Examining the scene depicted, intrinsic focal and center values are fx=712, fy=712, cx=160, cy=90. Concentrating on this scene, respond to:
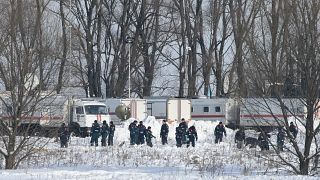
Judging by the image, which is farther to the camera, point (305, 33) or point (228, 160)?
point (228, 160)

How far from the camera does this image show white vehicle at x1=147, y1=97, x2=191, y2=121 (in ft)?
178

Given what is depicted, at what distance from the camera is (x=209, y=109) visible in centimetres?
5631

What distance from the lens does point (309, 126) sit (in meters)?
20.2

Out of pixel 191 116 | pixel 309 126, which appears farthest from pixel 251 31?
pixel 191 116

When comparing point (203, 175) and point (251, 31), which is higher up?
point (251, 31)

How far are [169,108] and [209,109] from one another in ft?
11.7

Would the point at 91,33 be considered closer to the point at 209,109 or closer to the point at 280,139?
the point at 209,109

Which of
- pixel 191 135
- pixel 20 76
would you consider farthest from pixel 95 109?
pixel 20 76

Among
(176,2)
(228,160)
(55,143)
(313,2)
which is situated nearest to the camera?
(313,2)

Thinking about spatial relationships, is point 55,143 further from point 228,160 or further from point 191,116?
point 191,116

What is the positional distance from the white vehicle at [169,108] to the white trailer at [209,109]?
1936mm

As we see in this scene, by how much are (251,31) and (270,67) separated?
1.47m

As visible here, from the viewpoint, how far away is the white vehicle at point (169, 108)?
5416cm

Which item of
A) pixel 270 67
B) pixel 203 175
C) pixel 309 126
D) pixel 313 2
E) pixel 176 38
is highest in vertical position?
pixel 176 38
